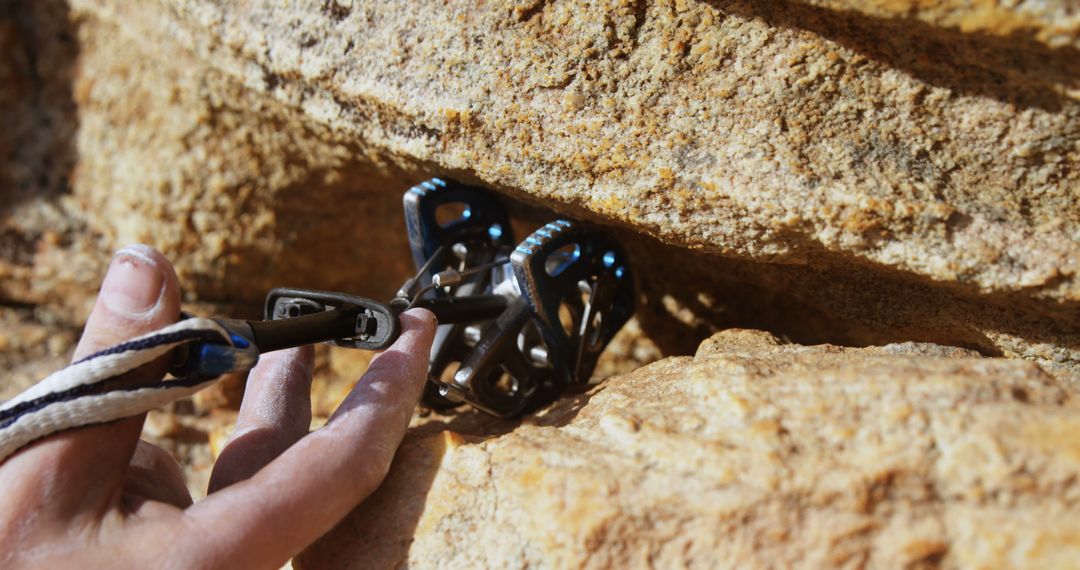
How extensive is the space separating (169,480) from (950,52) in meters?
1.27

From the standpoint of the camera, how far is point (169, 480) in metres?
1.23

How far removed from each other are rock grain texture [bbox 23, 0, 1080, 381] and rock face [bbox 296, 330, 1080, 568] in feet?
0.60

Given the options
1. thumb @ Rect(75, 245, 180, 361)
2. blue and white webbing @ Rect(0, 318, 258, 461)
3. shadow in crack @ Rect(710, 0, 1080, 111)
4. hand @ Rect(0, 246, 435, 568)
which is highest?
shadow in crack @ Rect(710, 0, 1080, 111)

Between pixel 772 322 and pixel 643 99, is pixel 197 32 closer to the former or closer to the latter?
pixel 643 99

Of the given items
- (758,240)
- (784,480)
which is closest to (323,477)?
(784,480)

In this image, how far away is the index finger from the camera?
102cm

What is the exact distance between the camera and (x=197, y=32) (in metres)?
1.76

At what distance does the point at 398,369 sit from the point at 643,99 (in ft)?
1.84

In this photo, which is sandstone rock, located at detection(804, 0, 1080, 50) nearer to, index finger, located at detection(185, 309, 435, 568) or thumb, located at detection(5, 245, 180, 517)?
index finger, located at detection(185, 309, 435, 568)

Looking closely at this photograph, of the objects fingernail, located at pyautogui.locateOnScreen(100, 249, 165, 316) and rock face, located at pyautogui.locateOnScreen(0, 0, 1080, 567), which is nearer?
rock face, located at pyautogui.locateOnScreen(0, 0, 1080, 567)

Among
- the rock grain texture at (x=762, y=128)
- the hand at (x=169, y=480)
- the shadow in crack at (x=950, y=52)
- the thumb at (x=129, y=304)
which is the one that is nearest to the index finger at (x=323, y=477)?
the hand at (x=169, y=480)

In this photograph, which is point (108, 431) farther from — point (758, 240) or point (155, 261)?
point (758, 240)

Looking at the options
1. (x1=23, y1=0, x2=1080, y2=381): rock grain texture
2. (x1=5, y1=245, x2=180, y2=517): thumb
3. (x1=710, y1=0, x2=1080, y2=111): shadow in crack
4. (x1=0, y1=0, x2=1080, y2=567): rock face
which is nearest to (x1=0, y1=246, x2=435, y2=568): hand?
Answer: (x1=5, y1=245, x2=180, y2=517): thumb

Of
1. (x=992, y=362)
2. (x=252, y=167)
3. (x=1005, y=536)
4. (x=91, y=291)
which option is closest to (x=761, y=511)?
(x=1005, y=536)
